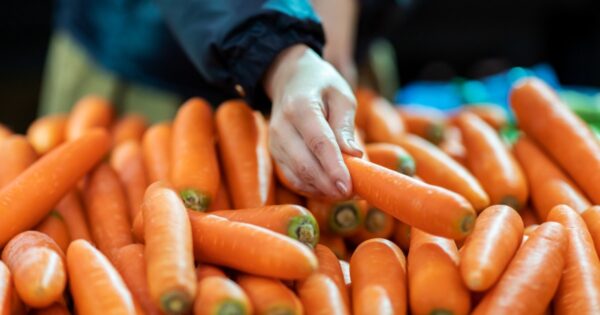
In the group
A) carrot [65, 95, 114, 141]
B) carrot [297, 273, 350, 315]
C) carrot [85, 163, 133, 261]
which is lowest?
carrot [65, 95, 114, 141]

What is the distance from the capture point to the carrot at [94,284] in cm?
73


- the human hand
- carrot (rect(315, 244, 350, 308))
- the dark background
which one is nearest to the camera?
carrot (rect(315, 244, 350, 308))

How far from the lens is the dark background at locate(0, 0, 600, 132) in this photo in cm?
304

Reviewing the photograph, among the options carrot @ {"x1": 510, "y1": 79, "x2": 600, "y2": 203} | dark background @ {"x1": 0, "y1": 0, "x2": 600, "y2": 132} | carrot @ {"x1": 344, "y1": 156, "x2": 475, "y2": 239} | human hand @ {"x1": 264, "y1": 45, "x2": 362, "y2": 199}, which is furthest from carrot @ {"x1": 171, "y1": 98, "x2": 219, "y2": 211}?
dark background @ {"x1": 0, "y1": 0, "x2": 600, "y2": 132}

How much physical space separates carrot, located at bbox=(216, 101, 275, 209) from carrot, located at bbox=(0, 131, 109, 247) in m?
0.21

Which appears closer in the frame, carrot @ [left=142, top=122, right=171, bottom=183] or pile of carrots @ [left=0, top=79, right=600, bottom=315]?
pile of carrots @ [left=0, top=79, right=600, bottom=315]

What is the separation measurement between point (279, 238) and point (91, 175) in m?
0.48

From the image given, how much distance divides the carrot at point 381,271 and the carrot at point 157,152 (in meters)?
0.38

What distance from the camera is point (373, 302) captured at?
754mm

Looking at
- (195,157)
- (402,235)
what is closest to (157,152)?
(195,157)

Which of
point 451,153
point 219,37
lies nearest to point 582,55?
point 451,153

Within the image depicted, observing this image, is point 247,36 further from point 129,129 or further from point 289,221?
point 129,129

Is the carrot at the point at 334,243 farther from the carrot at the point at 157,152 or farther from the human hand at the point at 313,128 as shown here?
the carrot at the point at 157,152

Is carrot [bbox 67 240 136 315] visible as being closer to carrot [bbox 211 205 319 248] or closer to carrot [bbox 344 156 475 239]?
carrot [bbox 211 205 319 248]
